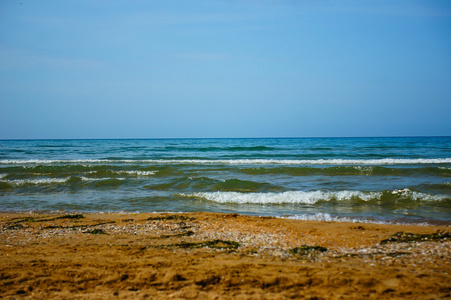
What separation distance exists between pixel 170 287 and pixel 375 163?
863 inches

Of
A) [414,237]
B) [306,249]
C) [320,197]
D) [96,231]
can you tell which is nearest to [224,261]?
[306,249]

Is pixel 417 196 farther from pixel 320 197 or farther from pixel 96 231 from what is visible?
pixel 96 231

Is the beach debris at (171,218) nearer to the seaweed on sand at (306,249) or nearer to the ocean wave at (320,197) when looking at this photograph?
the ocean wave at (320,197)

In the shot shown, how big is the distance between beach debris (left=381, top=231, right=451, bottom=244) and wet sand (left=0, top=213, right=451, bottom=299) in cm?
2

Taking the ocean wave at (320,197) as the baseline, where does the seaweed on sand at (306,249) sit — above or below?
above

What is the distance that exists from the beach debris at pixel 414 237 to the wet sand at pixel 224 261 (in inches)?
0.7

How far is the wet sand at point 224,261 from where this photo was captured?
3.59 metres

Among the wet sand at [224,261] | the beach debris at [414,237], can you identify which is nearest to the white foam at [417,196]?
the wet sand at [224,261]

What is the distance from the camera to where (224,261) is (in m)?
4.50

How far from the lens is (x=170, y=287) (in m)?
3.71

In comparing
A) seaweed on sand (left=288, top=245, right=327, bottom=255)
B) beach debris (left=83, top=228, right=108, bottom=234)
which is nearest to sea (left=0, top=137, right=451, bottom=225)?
beach debris (left=83, top=228, right=108, bottom=234)

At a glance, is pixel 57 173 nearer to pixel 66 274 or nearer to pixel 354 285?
pixel 66 274

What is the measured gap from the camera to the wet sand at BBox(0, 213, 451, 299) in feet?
11.8

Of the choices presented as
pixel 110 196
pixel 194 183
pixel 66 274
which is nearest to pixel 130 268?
pixel 66 274
